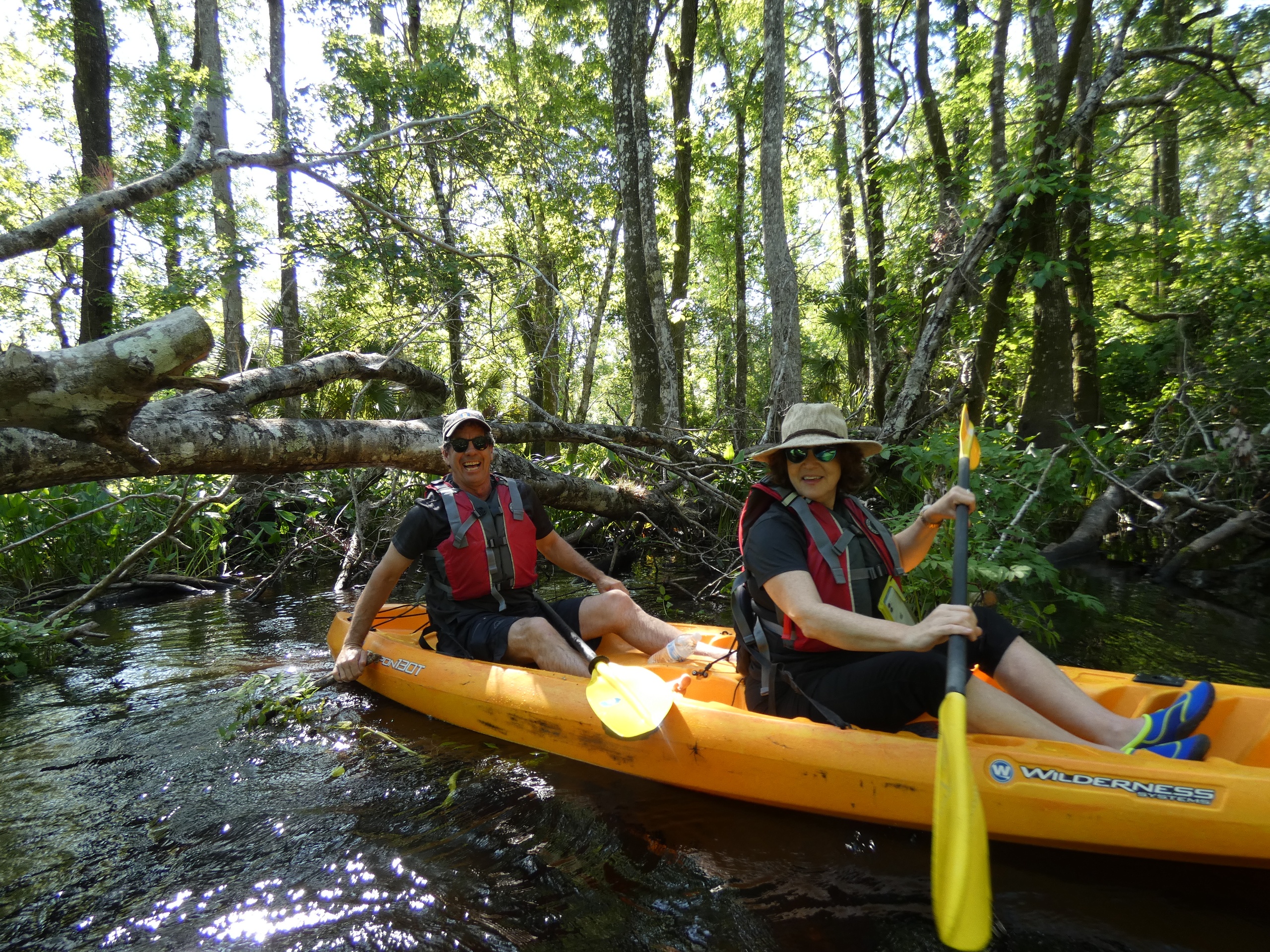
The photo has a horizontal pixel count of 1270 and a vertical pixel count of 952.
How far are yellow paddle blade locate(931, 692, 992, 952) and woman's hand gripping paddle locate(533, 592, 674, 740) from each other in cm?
98

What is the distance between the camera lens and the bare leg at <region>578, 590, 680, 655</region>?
354 centimetres

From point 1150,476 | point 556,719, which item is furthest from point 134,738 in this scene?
point 1150,476

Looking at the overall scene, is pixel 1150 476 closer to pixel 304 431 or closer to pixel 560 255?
pixel 304 431

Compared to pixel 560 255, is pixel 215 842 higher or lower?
lower

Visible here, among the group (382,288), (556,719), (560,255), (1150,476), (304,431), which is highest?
(560,255)

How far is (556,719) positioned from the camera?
9.47ft

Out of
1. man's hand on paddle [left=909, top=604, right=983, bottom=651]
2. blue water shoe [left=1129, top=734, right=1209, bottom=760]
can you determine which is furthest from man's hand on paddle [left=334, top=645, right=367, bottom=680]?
blue water shoe [left=1129, top=734, right=1209, bottom=760]

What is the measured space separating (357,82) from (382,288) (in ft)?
6.27

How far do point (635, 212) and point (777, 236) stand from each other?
1.89 m

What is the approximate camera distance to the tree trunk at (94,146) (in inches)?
289

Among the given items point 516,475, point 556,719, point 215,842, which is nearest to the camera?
point 215,842

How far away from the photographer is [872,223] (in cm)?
917

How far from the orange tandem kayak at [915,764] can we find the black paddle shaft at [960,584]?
1.00ft

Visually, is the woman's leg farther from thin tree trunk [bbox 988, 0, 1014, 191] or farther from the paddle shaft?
thin tree trunk [bbox 988, 0, 1014, 191]
